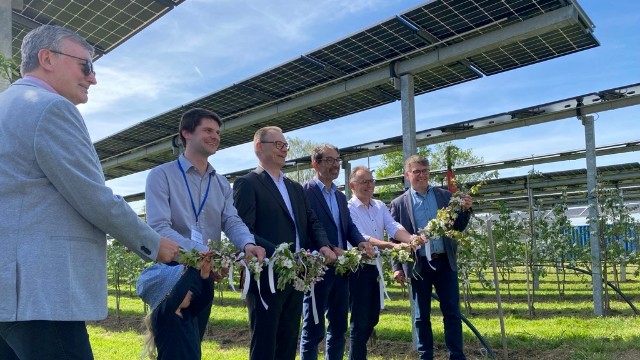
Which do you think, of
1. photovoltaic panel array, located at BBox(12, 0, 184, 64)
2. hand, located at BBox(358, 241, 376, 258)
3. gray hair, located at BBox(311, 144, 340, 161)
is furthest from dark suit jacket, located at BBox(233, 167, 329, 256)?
photovoltaic panel array, located at BBox(12, 0, 184, 64)

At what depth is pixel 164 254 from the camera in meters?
2.34

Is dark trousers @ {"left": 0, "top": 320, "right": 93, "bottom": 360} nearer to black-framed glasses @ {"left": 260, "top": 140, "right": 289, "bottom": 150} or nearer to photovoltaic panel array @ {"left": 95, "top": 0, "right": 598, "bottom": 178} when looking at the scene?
Result: black-framed glasses @ {"left": 260, "top": 140, "right": 289, "bottom": 150}

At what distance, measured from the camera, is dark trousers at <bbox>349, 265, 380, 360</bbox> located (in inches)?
196

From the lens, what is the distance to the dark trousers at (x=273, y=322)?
3582mm

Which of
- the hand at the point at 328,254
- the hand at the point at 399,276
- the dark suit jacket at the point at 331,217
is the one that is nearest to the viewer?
the hand at the point at 328,254

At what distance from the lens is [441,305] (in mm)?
5289

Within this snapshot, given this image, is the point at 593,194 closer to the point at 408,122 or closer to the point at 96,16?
the point at 408,122

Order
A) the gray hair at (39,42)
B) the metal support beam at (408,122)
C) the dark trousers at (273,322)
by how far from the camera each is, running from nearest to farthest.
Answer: the gray hair at (39,42) < the dark trousers at (273,322) < the metal support beam at (408,122)

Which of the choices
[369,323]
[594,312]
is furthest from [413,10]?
[594,312]

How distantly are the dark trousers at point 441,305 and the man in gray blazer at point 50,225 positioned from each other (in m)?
3.67

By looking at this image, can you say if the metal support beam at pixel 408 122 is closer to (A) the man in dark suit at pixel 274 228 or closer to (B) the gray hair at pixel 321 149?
(B) the gray hair at pixel 321 149

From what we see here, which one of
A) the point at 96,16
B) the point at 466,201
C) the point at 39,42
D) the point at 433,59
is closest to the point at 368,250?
the point at 466,201

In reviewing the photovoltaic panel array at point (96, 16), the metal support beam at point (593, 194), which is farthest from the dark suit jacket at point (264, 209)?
the metal support beam at point (593, 194)

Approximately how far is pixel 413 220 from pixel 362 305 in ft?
3.44
